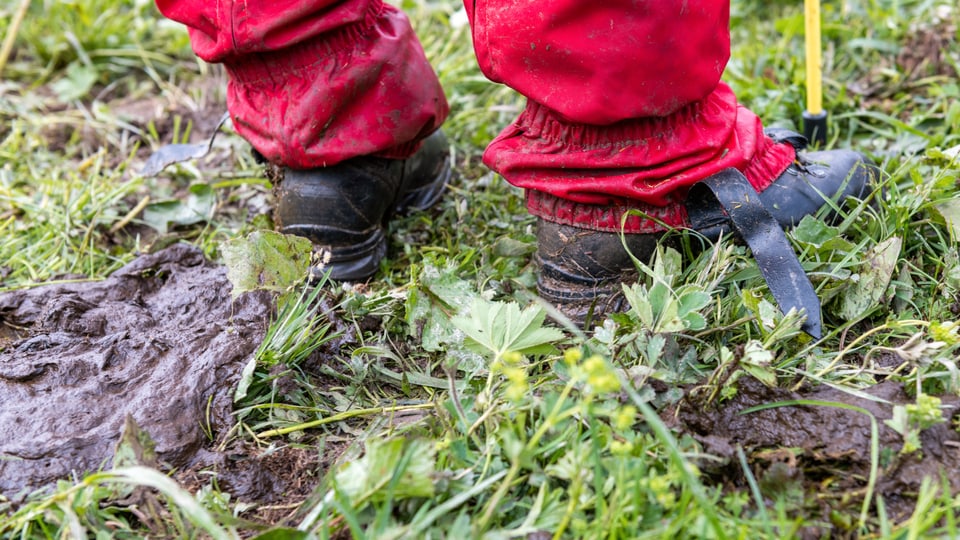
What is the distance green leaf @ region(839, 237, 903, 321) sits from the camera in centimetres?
138

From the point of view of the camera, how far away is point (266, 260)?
1467 mm

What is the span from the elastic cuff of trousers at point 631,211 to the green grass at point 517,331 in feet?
0.31

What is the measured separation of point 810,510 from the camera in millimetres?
1042

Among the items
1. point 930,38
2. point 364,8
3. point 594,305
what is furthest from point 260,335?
point 930,38

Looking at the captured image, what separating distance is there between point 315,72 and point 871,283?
113 cm

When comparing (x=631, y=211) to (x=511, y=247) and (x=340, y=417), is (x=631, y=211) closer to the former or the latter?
(x=511, y=247)

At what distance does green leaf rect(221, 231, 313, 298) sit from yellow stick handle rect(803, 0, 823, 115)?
1.24 meters

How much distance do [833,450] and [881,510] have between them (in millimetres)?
141

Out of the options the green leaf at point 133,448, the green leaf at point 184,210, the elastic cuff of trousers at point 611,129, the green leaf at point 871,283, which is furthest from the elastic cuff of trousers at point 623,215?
the green leaf at point 184,210

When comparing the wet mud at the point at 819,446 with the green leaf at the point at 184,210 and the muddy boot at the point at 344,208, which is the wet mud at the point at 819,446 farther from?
the green leaf at the point at 184,210

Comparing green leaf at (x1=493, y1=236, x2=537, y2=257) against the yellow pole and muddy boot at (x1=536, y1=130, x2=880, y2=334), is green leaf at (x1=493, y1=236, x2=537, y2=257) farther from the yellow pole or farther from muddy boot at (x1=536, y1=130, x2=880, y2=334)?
the yellow pole

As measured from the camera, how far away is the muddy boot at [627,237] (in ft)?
4.81

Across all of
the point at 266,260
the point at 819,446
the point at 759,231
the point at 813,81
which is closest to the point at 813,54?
the point at 813,81

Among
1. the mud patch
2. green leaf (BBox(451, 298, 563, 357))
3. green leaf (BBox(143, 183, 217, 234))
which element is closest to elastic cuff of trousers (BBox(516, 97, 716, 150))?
green leaf (BBox(451, 298, 563, 357))
